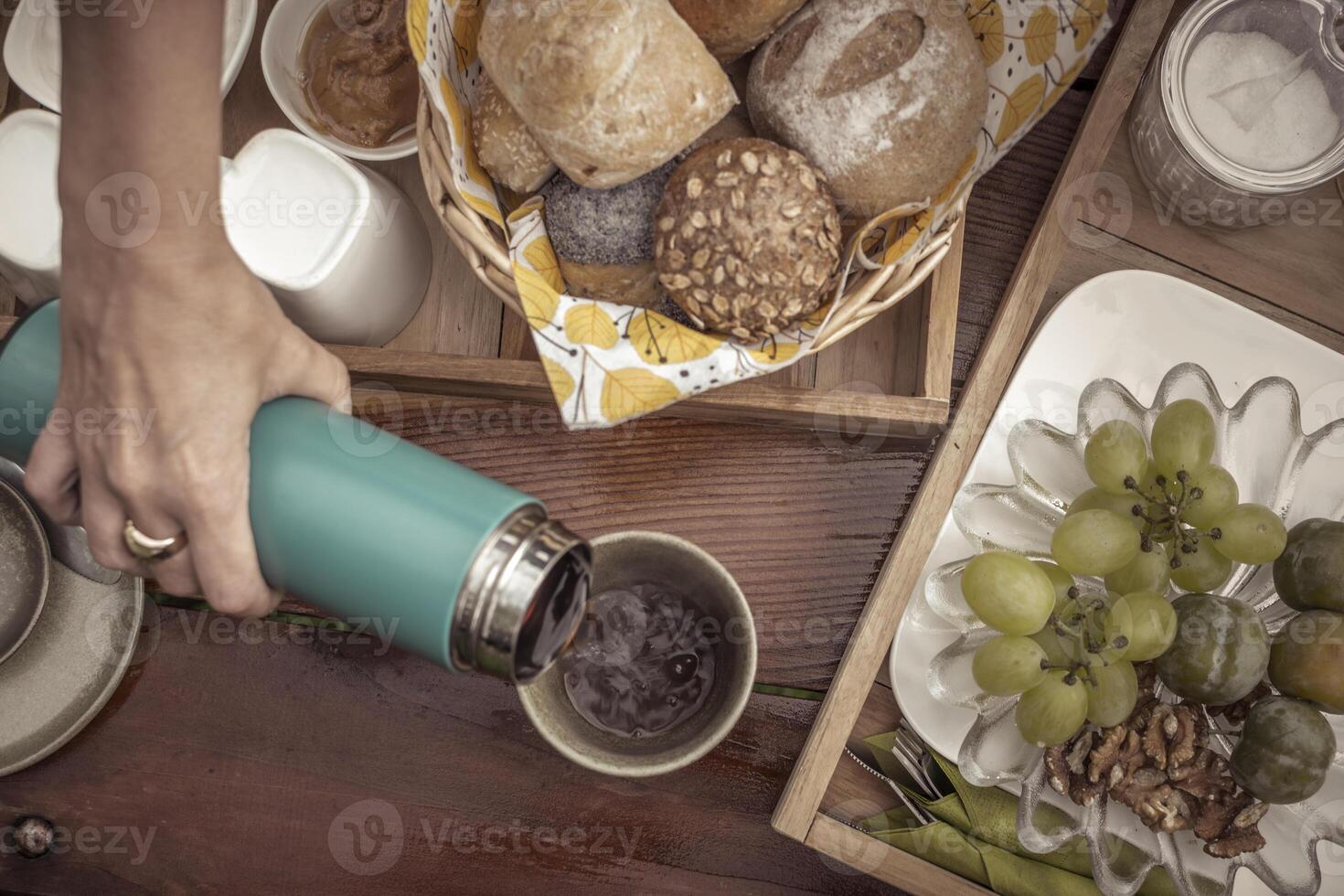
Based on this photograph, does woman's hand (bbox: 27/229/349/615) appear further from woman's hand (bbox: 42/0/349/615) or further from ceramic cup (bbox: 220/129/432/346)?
ceramic cup (bbox: 220/129/432/346)

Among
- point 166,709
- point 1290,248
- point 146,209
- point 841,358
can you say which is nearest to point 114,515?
point 146,209

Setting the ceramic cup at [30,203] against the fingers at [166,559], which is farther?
the ceramic cup at [30,203]

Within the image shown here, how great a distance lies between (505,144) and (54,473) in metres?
0.37

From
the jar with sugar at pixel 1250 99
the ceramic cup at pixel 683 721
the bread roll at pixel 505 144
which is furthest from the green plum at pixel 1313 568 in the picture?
the bread roll at pixel 505 144

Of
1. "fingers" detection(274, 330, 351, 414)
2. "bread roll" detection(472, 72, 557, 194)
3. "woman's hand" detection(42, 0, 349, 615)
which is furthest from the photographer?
"bread roll" detection(472, 72, 557, 194)

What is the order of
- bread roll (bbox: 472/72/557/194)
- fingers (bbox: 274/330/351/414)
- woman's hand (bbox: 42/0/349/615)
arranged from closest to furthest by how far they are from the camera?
woman's hand (bbox: 42/0/349/615) → fingers (bbox: 274/330/351/414) → bread roll (bbox: 472/72/557/194)

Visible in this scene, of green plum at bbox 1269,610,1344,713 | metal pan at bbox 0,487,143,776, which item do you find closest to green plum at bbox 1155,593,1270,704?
green plum at bbox 1269,610,1344,713

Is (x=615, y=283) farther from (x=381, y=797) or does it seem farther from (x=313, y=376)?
(x=381, y=797)

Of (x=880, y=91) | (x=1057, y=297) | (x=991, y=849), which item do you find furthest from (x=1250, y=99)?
(x=991, y=849)

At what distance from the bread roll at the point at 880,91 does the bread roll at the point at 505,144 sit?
0.18m

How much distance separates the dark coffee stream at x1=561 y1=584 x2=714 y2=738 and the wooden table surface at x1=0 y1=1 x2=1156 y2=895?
9cm

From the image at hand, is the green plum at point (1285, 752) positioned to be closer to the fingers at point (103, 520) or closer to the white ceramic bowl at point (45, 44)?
the fingers at point (103, 520)

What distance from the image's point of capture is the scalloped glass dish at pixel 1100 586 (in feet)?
2.15

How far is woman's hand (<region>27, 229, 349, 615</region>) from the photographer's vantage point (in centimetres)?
49
